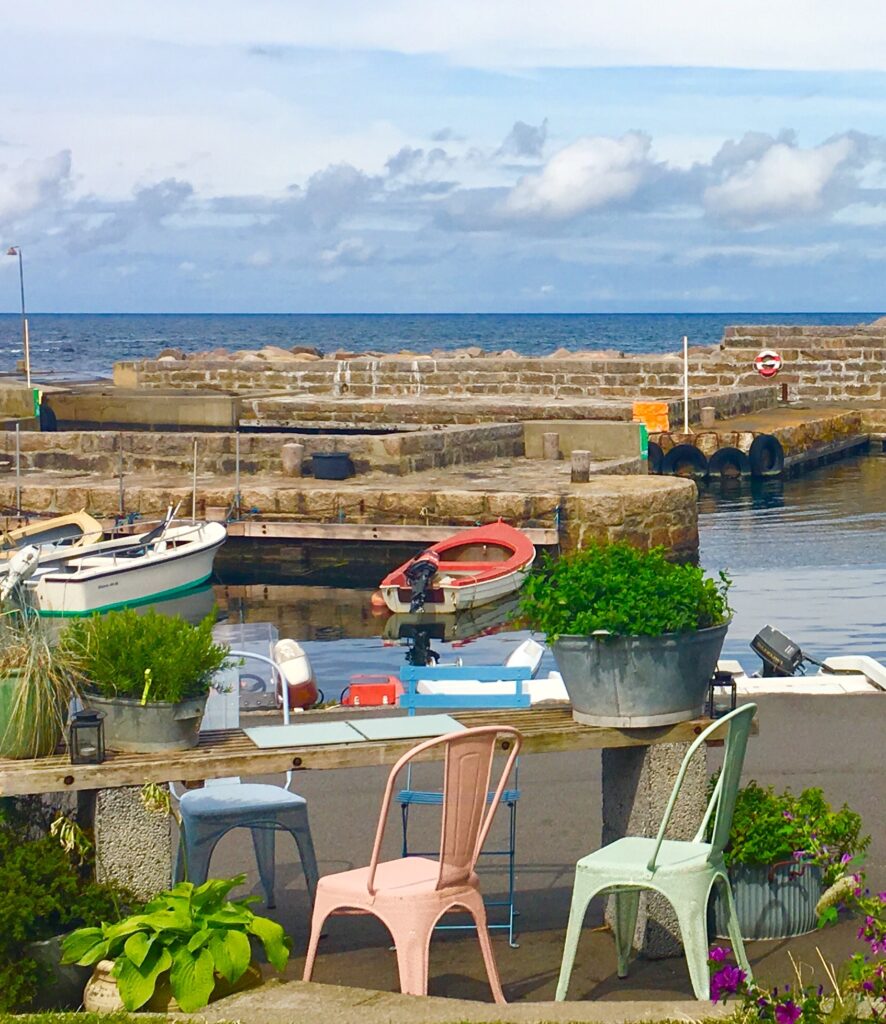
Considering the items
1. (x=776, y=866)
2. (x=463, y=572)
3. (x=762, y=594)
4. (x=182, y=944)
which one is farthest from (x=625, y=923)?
(x=762, y=594)

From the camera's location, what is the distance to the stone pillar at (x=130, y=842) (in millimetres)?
4602

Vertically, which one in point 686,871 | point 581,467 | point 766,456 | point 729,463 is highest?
point 686,871

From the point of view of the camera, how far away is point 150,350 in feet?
318

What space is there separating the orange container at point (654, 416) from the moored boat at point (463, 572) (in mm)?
11351

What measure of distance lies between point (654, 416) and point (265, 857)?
85.7 feet

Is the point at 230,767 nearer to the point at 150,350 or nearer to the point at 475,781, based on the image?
the point at 475,781

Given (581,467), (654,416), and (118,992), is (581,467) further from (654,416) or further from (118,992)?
(118,992)

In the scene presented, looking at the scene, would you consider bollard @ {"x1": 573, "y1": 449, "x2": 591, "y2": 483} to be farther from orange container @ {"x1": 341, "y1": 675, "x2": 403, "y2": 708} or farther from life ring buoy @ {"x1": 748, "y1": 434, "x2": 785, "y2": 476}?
orange container @ {"x1": 341, "y1": 675, "x2": 403, "y2": 708}

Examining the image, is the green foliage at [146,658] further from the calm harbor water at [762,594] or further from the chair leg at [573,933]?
the calm harbor water at [762,594]

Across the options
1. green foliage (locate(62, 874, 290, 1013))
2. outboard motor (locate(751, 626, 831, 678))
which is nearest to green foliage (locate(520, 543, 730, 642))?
green foliage (locate(62, 874, 290, 1013))

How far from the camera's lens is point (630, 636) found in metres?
4.77

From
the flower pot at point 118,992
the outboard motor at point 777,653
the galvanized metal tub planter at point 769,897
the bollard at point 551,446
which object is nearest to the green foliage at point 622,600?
the galvanized metal tub planter at point 769,897

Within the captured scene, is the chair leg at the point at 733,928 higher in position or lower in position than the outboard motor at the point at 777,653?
higher

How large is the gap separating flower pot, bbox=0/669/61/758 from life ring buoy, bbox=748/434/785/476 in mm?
27311
